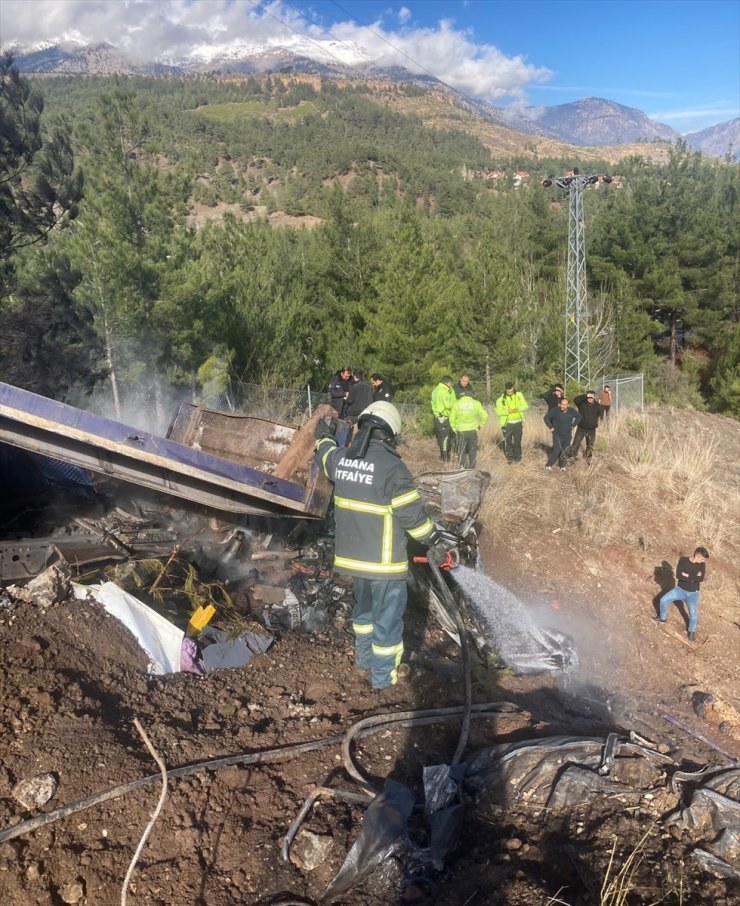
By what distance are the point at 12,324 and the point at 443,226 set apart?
892 inches

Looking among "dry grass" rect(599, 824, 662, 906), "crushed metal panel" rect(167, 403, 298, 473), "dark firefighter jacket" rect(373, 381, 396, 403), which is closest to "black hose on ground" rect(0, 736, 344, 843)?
"dry grass" rect(599, 824, 662, 906)

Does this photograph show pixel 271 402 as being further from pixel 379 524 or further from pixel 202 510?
pixel 379 524

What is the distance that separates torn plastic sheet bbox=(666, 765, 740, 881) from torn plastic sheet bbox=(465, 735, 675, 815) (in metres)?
0.19

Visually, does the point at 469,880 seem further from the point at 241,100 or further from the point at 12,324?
the point at 241,100

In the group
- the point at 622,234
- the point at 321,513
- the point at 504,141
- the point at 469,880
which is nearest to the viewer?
the point at 469,880

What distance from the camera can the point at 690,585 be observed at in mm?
6707

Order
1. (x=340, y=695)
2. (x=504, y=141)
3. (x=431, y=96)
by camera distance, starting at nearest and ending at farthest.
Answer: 1. (x=340, y=695)
2. (x=504, y=141)
3. (x=431, y=96)

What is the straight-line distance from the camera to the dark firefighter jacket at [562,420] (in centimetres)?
959

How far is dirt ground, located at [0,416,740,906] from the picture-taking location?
8.02 ft

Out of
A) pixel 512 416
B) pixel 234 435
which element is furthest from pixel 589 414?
pixel 234 435

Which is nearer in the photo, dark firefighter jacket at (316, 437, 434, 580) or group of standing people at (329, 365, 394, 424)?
dark firefighter jacket at (316, 437, 434, 580)

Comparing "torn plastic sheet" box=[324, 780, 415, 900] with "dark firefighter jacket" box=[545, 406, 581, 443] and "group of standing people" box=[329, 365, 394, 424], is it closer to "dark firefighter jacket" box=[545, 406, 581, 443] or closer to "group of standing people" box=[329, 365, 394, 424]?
"group of standing people" box=[329, 365, 394, 424]

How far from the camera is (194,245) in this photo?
13406 mm

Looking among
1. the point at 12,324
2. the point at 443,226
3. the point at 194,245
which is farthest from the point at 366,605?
the point at 443,226
